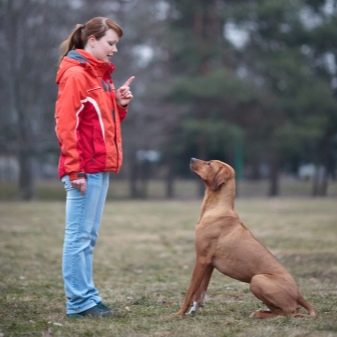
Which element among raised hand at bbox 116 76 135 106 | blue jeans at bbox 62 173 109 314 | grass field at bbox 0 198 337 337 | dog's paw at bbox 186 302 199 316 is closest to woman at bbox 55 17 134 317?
blue jeans at bbox 62 173 109 314

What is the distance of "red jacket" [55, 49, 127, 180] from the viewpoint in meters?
4.82

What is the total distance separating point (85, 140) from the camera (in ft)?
16.3

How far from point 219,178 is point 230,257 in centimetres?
67

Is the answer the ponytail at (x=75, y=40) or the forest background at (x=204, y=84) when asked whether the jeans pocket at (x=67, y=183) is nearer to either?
the ponytail at (x=75, y=40)

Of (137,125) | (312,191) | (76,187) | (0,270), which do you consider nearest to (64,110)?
(76,187)

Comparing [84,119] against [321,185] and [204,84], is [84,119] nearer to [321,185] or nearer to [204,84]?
[204,84]

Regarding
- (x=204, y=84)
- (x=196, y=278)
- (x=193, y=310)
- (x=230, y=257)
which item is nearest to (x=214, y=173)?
(x=230, y=257)

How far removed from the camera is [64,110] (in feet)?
15.8

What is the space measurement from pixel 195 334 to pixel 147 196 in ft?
82.1

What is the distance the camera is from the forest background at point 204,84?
82.3 ft

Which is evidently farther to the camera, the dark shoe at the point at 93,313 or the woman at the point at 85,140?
the dark shoe at the point at 93,313

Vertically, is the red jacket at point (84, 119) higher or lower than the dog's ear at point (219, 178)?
higher

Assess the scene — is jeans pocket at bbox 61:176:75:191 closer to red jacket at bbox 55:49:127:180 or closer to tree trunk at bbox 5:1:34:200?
red jacket at bbox 55:49:127:180

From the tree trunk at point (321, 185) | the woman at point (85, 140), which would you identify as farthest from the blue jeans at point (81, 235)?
the tree trunk at point (321, 185)
